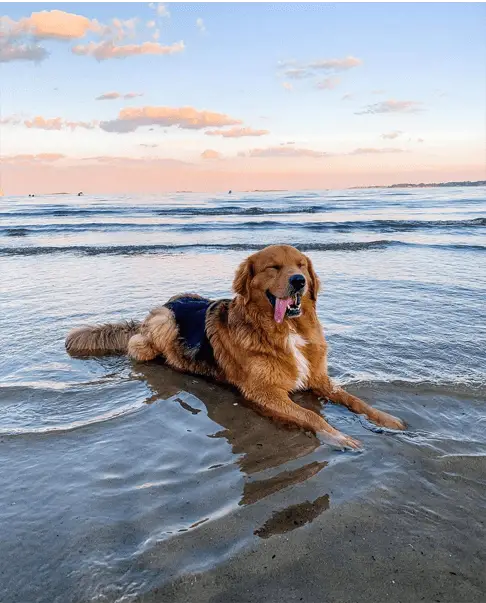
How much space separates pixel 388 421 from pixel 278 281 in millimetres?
1732

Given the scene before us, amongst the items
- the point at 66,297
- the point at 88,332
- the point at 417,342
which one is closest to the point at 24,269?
the point at 66,297

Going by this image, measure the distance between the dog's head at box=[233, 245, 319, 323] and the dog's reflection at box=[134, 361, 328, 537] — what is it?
3.26 feet

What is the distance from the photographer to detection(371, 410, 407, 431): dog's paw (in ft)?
14.1

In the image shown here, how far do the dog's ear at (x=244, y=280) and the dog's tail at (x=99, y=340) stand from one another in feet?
6.24

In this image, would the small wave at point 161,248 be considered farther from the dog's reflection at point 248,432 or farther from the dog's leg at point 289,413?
the dog's leg at point 289,413

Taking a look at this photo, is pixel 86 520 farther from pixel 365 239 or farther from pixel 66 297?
pixel 365 239

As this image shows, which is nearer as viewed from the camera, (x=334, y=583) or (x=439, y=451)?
(x=334, y=583)

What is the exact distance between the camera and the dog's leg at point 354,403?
4.37m

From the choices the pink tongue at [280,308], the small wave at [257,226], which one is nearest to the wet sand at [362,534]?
the pink tongue at [280,308]

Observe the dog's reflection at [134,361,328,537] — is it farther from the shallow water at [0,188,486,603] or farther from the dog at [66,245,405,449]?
the dog at [66,245,405,449]

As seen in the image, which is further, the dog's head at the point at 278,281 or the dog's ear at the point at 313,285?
the dog's ear at the point at 313,285

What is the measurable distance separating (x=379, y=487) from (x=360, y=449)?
23.1 inches

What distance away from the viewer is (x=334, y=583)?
251cm

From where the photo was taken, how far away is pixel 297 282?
494 cm
